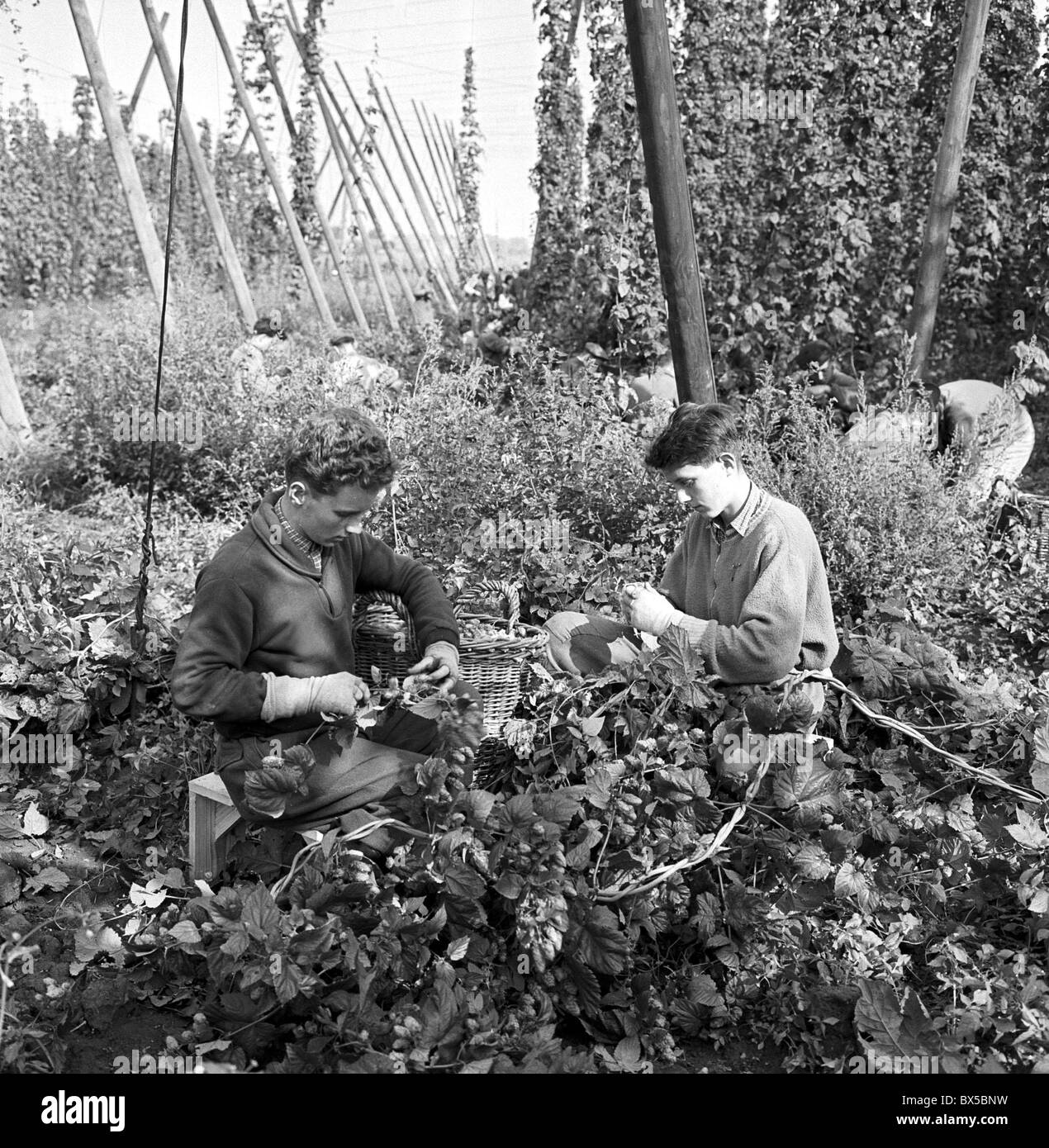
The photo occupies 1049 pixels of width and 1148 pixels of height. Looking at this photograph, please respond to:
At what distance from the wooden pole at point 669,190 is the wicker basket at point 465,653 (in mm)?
1602

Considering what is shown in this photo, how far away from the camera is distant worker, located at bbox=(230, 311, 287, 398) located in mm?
6301

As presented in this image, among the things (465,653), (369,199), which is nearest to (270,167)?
(369,199)

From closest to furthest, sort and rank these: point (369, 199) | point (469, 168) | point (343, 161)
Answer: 1. point (343, 161)
2. point (369, 199)
3. point (469, 168)

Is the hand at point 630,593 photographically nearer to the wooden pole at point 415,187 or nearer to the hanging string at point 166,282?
the hanging string at point 166,282

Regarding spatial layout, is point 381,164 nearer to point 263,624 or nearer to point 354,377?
point 354,377

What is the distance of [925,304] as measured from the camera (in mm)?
6543

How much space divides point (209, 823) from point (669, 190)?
269cm

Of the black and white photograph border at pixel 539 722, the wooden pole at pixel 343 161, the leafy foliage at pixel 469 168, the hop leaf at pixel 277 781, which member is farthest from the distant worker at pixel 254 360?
the leafy foliage at pixel 469 168

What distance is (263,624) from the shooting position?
254 cm

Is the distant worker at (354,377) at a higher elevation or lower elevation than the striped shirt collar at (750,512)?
lower

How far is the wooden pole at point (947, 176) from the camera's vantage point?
608 centimetres

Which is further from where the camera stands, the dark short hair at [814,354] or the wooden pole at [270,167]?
the wooden pole at [270,167]

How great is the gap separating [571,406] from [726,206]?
594 centimetres

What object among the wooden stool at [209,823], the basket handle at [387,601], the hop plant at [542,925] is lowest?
the wooden stool at [209,823]
